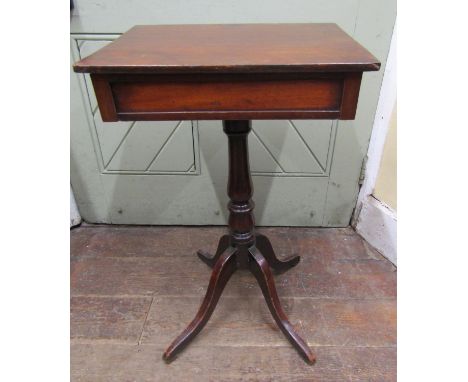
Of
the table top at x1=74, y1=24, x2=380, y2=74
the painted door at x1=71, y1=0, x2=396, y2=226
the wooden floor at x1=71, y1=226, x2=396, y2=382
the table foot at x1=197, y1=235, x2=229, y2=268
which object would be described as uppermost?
the table top at x1=74, y1=24, x2=380, y2=74

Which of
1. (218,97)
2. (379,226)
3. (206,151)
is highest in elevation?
(218,97)

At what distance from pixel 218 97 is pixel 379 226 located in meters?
1.03

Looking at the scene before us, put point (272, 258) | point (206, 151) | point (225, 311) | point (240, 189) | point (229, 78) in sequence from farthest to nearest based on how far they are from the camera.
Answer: point (206, 151)
point (272, 258)
point (225, 311)
point (240, 189)
point (229, 78)

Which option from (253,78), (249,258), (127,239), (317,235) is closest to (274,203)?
(317,235)

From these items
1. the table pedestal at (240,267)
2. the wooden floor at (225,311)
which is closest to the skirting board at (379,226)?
A: the wooden floor at (225,311)

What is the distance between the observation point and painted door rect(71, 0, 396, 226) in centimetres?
115

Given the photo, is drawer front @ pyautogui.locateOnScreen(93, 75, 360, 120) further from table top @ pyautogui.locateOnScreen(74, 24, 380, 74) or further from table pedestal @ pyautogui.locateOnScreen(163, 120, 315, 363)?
table pedestal @ pyautogui.locateOnScreen(163, 120, 315, 363)

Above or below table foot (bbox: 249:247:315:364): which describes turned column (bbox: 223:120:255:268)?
above

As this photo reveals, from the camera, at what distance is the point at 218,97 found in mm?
646

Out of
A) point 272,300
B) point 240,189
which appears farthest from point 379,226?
point 240,189

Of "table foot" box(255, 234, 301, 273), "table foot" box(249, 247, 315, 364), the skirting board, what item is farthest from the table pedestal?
the skirting board

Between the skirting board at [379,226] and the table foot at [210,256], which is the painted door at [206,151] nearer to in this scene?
the skirting board at [379,226]

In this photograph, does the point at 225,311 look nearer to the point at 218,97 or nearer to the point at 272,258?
the point at 272,258

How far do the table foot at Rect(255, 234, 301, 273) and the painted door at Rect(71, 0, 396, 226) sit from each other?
0.90 ft
